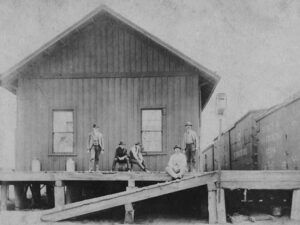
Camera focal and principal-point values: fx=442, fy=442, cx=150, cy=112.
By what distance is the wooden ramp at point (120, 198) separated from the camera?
12047 mm

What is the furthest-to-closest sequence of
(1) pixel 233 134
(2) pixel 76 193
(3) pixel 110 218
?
1. (1) pixel 233 134
2. (2) pixel 76 193
3. (3) pixel 110 218

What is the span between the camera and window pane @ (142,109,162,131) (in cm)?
1638

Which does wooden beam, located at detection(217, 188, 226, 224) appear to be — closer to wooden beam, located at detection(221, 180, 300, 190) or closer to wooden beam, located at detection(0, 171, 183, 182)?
wooden beam, located at detection(221, 180, 300, 190)

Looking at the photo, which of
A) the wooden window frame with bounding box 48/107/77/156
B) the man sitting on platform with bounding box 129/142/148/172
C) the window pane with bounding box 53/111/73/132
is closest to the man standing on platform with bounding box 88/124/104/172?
the man sitting on platform with bounding box 129/142/148/172

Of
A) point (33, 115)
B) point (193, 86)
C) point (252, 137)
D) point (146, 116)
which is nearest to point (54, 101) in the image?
point (33, 115)

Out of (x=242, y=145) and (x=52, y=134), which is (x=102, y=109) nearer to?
(x=52, y=134)

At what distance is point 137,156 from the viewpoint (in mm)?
15242

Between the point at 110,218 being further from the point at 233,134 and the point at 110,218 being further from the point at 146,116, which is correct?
the point at 233,134

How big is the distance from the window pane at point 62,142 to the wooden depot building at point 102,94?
4 centimetres

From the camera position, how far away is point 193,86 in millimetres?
16375

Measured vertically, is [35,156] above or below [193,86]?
below

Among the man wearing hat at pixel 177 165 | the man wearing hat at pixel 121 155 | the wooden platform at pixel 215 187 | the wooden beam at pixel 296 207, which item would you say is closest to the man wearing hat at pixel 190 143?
the man wearing hat at pixel 177 165

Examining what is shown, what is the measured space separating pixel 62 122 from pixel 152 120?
134 inches

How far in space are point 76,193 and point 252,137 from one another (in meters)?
7.11
